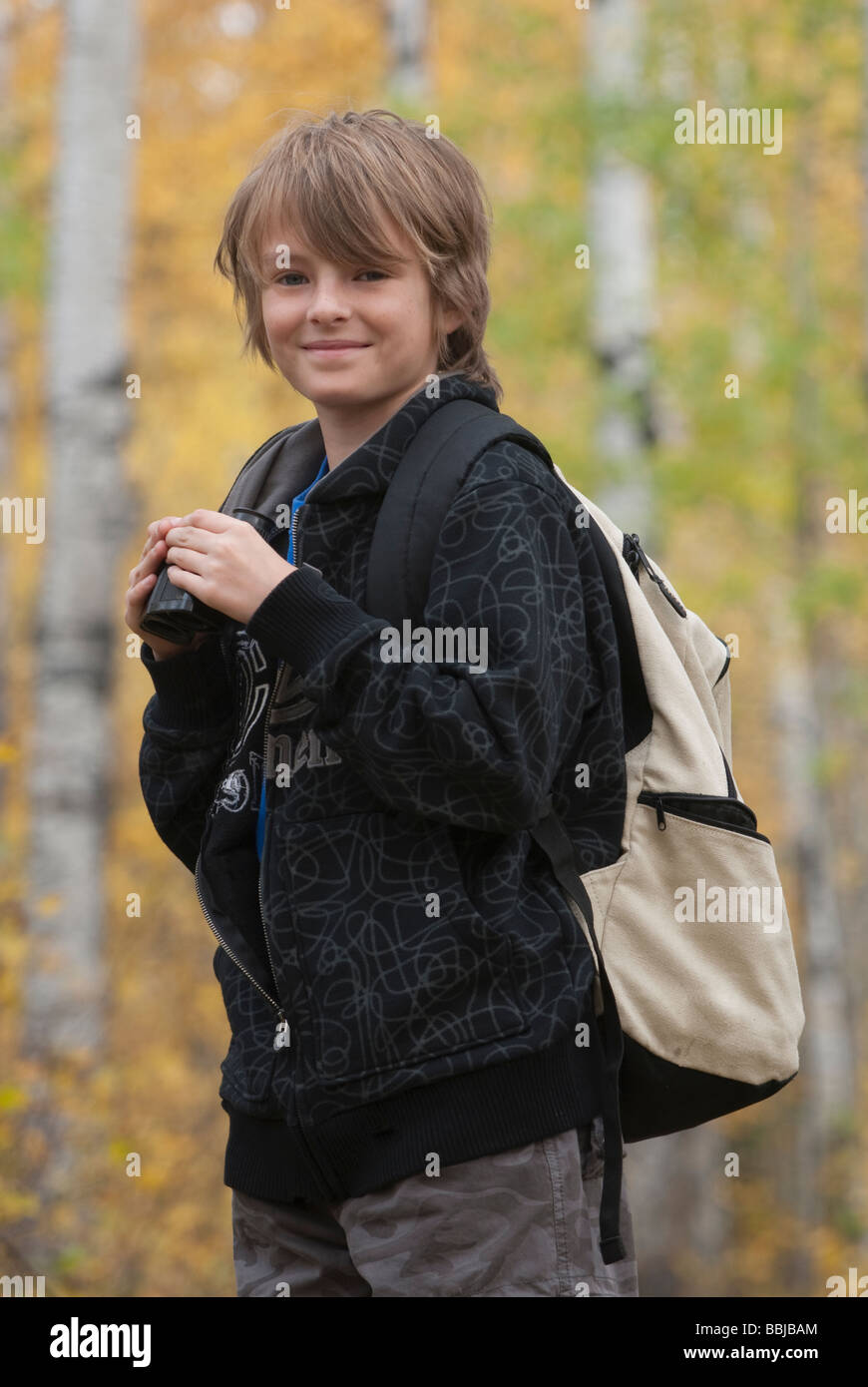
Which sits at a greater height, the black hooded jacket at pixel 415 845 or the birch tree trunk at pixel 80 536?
the birch tree trunk at pixel 80 536

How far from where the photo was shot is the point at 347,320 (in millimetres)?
2248

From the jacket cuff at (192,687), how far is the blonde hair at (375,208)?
0.48 meters

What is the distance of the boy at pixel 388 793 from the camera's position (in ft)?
6.73

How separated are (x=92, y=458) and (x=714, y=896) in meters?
4.97

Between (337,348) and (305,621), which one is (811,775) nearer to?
(337,348)

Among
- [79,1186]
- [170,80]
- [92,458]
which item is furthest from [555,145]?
[79,1186]

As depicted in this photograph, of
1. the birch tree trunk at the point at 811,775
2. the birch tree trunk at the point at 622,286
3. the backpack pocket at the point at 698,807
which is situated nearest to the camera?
the backpack pocket at the point at 698,807

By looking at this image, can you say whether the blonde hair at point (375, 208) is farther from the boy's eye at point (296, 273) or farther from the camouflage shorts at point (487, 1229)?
the camouflage shorts at point (487, 1229)

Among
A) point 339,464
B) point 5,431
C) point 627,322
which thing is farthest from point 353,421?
point 5,431

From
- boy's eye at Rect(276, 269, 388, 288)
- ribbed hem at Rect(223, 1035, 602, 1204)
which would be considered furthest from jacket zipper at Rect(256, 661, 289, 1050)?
boy's eye at Rect(276, 269, 388, 288)

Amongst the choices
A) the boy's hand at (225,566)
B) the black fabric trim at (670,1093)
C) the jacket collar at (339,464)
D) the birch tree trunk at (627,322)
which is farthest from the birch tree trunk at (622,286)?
the boy's hand at (225,566)

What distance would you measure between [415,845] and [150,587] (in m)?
0.54

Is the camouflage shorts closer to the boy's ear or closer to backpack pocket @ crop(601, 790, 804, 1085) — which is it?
backpack pocket @ crop(601, 790, 804, 1085)
